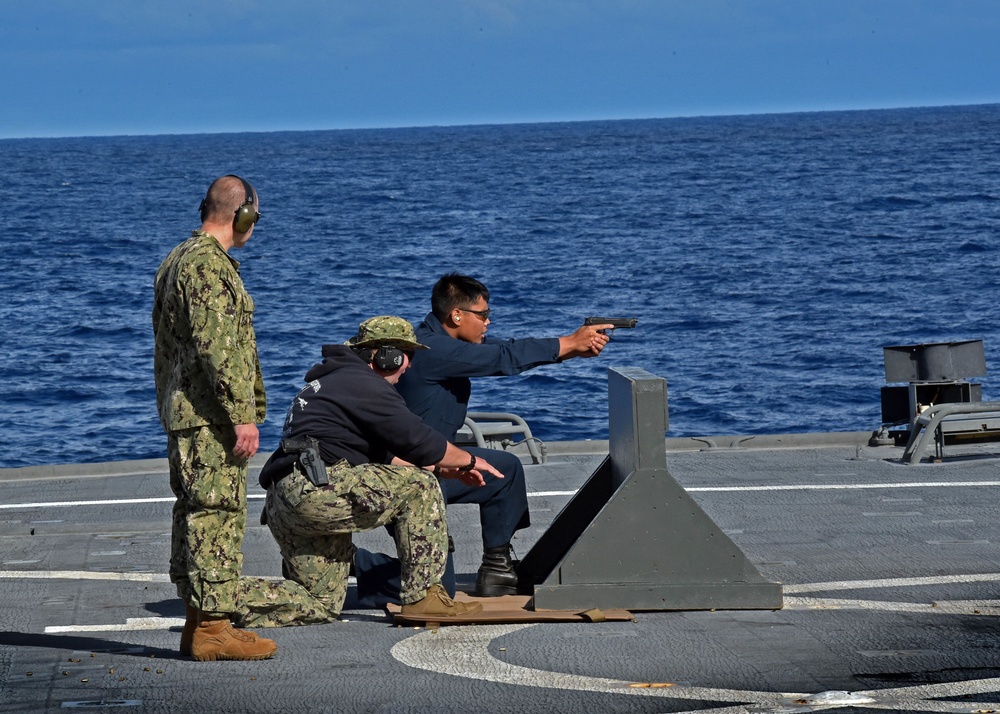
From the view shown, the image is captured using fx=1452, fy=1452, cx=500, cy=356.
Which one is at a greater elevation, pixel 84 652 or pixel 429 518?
pixel 429 518

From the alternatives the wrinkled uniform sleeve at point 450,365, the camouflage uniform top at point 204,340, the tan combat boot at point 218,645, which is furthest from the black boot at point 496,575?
the camouflage uniform top at point 204,340

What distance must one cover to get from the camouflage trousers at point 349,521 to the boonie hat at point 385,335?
1.74ft

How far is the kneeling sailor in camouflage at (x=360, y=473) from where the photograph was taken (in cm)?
610

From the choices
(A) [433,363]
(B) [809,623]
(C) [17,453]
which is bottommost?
(C) [17,453]

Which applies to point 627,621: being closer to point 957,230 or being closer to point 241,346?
point 241,346

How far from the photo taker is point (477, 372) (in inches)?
273

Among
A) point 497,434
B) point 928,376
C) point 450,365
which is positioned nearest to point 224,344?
point 450,365

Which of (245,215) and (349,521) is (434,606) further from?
(245,215)

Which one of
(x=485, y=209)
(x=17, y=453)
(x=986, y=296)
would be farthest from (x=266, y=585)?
(x=485, y=209)

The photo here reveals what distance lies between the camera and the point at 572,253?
55.1 meters

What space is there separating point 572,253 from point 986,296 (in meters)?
18.2

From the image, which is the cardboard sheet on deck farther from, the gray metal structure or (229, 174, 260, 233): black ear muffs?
(229, 174, 260, 233): black ear muffs

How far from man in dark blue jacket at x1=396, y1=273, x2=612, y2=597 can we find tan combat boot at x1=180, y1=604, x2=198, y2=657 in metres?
1.64

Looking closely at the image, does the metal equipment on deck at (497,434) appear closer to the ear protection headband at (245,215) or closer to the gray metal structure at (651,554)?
the gray metal structure at (651,554)
